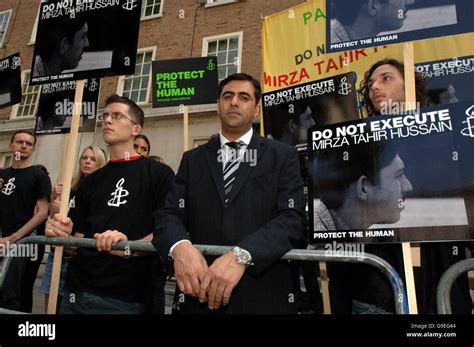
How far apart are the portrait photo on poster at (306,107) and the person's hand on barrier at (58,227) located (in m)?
2.12

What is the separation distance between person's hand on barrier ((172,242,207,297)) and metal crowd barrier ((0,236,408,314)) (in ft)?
0.22

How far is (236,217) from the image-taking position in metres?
2.06

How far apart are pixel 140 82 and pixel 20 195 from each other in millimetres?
10481

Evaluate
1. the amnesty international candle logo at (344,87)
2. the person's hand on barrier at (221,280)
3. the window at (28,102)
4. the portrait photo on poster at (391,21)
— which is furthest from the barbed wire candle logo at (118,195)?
the window at (28,102)

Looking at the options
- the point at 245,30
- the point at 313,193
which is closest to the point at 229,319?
the point at 313,193

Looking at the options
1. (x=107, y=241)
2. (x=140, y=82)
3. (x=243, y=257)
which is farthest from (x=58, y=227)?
(x=140, y=82)

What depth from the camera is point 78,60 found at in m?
2.96

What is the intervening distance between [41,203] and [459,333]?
395 cm

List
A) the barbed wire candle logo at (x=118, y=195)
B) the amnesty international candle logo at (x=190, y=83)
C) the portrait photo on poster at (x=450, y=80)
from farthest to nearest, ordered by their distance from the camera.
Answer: the amnesty international candle logo at (x=190, y=83) < the portrait photo on poster at (x=450, y=80) < the barbed wire candle logo at (x=118, y=195)

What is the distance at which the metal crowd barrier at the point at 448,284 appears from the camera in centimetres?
158

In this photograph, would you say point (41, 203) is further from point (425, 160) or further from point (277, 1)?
point (277, 1)

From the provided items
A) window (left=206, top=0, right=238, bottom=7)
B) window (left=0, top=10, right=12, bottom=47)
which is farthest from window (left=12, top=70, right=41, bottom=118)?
window (left=206, top=0, right=238, bottom=7)

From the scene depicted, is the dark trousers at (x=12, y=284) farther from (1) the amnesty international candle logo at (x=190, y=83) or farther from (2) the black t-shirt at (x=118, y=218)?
(1) the amnesty international candle logo at (x=190, y=83)

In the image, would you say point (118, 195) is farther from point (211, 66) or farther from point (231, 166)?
point (211, 66)
